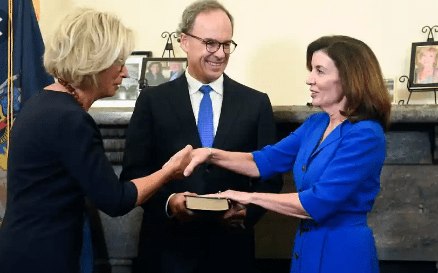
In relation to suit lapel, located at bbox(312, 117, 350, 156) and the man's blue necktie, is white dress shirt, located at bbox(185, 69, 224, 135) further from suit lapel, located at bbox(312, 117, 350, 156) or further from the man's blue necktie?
suit lapel, located at bbox(312, 117, 350, 156)

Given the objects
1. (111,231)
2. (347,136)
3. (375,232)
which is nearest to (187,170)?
(347,136)

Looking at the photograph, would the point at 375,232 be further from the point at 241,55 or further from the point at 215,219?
the point at 241,55

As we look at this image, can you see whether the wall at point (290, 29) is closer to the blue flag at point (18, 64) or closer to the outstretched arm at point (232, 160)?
the blue flag at point (18, 64)

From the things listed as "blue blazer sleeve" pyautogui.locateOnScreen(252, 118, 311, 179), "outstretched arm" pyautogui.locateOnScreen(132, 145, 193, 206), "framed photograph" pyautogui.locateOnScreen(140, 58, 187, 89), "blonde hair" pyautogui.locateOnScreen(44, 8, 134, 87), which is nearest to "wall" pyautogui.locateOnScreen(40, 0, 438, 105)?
"framed photograph" pyautogui.locateOnScreen(140, 58, 187, 89)

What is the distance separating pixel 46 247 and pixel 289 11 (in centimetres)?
222

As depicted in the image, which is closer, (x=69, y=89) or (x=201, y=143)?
(x=69, y=89)

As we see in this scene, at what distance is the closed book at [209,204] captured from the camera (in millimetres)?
2152

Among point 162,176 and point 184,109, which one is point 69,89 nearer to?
point 162,176

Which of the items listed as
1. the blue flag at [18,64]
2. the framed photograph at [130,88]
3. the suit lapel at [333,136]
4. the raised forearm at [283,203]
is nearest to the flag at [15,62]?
the blue flag at [18,64]

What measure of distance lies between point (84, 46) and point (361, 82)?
89 cm

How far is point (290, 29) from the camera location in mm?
3574

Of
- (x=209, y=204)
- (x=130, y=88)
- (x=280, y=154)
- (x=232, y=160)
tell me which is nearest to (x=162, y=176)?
(x=209, y=204)

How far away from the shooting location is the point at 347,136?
204 centimetres

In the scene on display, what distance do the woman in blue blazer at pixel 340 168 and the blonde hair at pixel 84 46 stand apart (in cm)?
63
